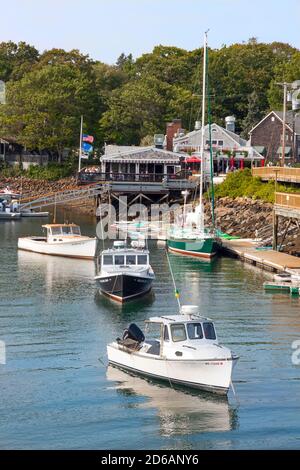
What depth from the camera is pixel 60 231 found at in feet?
230

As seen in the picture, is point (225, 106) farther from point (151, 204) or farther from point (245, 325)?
point (245, 325)

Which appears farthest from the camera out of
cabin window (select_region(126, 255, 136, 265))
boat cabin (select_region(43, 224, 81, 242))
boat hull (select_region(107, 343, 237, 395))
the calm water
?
boat cabin (select_region(43, 224, 81, 242))

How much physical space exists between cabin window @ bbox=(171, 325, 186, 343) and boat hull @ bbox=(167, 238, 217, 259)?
1327 inches

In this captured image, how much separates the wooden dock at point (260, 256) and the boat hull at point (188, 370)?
2231 cm

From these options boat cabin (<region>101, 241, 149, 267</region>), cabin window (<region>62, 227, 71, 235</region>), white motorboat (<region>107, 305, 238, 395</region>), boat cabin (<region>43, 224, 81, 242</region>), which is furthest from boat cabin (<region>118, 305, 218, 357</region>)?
cabin window (<region>62, 227, 71, 235</region>)

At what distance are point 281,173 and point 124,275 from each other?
3538 cm

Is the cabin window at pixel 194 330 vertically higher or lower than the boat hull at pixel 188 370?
higher

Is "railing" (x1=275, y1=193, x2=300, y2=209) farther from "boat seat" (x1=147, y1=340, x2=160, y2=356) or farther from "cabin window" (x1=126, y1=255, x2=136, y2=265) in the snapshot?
"boat seat" (x1=147, y1=340, x2=160, y2=356)

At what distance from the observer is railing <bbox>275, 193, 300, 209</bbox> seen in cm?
6288

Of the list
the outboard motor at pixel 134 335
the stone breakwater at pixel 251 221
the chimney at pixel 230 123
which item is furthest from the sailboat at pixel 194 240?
the chimney at pixel 230 123

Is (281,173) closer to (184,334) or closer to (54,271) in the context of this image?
(54,271)

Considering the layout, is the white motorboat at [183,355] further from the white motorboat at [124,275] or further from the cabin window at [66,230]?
the cabin window at [66,230]

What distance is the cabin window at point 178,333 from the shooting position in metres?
34.2

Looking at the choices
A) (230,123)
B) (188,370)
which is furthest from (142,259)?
(230,123)
